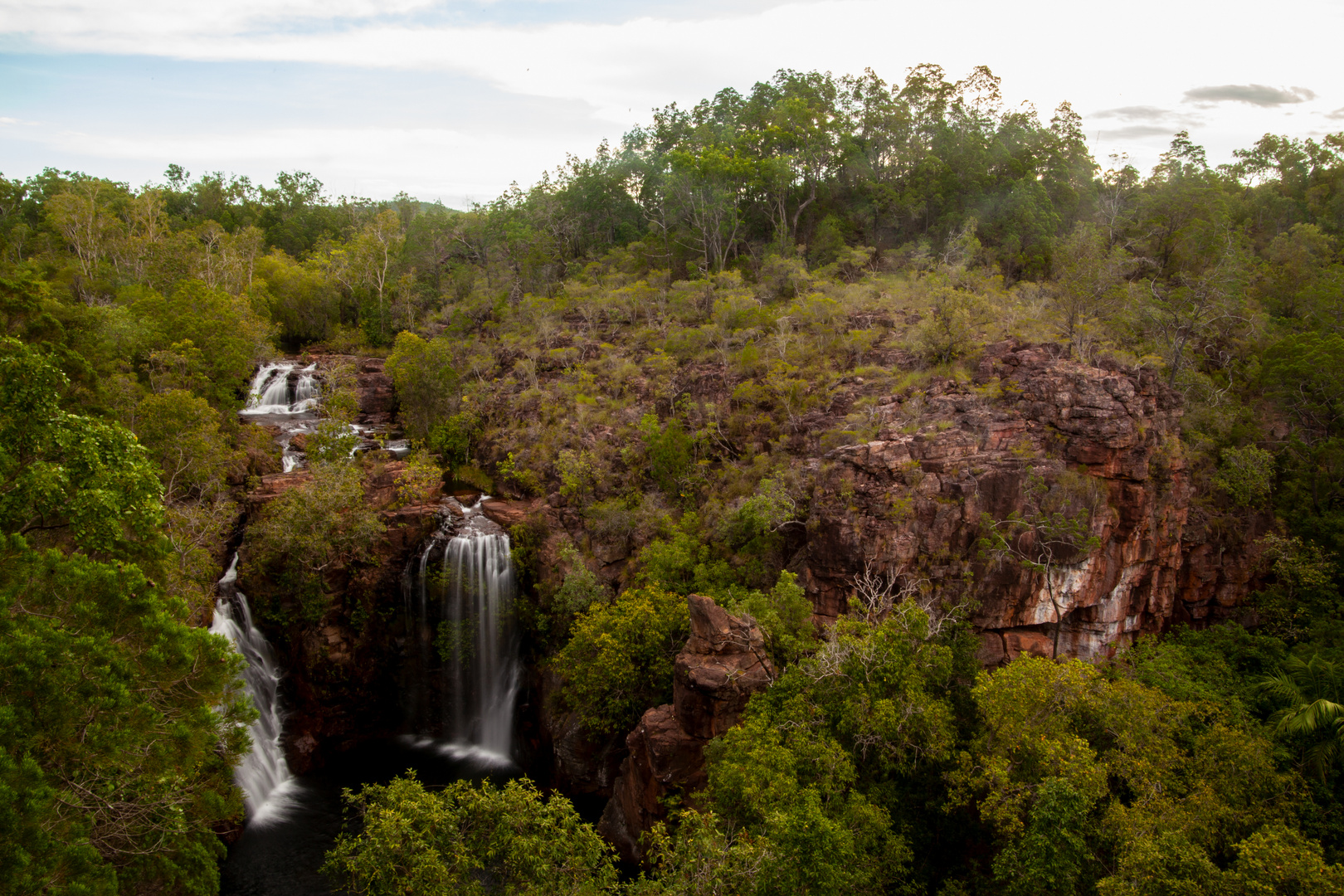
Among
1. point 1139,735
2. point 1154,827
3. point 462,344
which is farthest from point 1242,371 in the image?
point 462,344

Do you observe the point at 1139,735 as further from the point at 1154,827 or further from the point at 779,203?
the point at 779,203

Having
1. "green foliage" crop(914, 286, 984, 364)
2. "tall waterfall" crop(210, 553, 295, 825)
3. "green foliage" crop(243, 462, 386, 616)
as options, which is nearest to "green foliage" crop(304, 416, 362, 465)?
"green foliage" crop(243, 462, 386, 616)

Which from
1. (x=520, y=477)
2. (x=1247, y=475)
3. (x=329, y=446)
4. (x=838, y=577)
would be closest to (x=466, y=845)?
(x=838, y=577)

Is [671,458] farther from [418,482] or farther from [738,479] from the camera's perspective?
[418,482]

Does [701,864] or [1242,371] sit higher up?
[1242,371]

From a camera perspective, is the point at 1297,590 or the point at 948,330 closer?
the point at 1297,590
